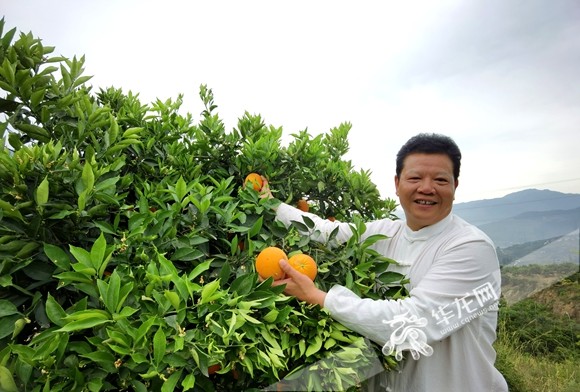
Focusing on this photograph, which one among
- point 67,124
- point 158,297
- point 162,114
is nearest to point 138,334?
point 158,297

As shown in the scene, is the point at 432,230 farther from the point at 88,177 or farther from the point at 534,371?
the point at 534,371

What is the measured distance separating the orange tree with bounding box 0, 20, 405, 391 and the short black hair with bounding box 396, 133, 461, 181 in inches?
13.2

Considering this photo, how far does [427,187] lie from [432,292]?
0.37 m

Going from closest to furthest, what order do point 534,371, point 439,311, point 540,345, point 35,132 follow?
point 439,311
point 35,132
point 534,371
point 540,345

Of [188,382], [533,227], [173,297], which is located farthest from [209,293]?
[533,227]

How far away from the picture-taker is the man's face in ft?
4.79

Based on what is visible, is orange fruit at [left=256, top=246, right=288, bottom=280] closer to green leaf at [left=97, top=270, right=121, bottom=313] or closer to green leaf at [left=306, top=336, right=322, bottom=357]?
green leaf at [left=306, top=336, right=322, bottom=357]

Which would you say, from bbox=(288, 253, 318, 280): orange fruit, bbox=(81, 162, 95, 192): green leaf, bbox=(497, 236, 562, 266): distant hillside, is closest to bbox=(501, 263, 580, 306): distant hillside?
bbox=(497, 236, 562, 266): distant hillside

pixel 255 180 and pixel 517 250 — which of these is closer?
pixel 517 250

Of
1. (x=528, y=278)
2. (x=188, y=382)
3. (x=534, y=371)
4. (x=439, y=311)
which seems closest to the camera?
(x=188, y=382)

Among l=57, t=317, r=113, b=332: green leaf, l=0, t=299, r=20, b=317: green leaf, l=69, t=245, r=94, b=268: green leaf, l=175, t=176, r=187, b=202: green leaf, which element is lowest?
l=57, t=317, r=113, b=332: green leaf

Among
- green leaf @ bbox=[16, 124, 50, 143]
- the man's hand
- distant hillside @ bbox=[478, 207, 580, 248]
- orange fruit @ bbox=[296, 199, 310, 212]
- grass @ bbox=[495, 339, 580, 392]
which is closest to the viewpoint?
the man's hand

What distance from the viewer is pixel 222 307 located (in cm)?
107

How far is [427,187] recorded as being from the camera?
1.46 m
